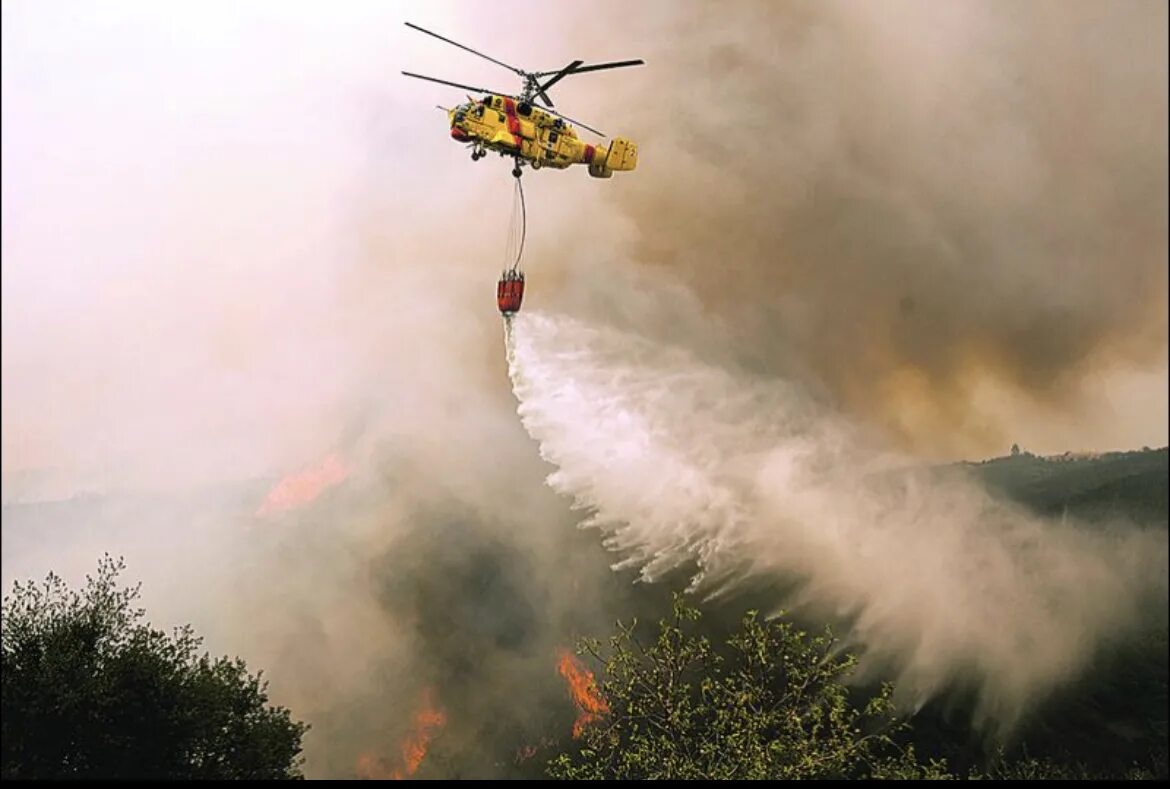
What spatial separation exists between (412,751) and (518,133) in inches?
1116

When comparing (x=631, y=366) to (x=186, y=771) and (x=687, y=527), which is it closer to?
(x=687, y=527)

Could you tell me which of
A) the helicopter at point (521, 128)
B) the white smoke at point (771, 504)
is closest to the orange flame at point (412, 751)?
the white smoke at point (771, 504)

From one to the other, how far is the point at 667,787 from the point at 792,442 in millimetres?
16211

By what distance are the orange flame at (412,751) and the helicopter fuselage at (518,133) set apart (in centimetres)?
2680

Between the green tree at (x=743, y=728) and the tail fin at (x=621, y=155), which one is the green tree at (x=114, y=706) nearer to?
the green tree at (x=743, y=728)

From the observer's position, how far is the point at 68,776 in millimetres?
20141

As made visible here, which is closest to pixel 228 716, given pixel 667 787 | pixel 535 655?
pixel 667 787

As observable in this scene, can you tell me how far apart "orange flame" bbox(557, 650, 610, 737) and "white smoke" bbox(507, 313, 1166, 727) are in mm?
5838

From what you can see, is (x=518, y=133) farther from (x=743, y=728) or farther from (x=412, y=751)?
(x=412, y=751)

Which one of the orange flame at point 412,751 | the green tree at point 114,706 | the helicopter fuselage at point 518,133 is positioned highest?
the helicopter fuselage at point 518,133

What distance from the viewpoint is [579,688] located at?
118 feet

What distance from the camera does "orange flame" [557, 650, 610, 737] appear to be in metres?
33.4

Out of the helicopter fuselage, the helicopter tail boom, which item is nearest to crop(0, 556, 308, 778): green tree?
the helicopter fuselage

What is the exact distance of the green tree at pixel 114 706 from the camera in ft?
65.9
